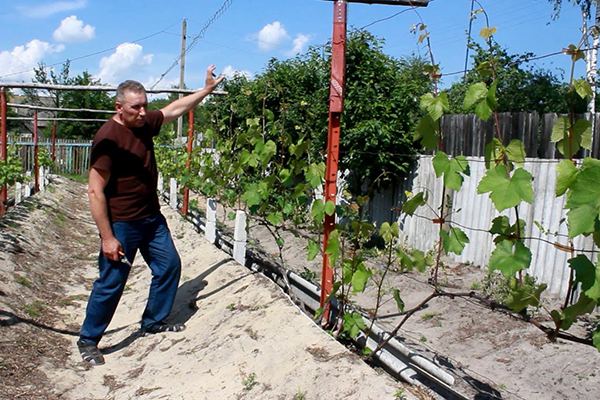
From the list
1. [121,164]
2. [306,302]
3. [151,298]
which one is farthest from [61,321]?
[306,302]

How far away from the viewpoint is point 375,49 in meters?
9.44

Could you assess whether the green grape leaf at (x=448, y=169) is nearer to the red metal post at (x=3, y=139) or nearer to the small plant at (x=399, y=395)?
the small plant at (x=399, y=395)

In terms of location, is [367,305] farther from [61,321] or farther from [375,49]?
[375,49]

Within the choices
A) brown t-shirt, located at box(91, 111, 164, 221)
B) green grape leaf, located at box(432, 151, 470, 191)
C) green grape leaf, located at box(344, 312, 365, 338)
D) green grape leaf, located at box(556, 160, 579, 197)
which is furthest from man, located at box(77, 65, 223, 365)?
green grape leaf, located at box(556, 160, 579, 197)

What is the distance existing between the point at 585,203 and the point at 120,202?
136 inches

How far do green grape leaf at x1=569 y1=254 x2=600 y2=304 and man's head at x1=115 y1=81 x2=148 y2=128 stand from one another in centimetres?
334

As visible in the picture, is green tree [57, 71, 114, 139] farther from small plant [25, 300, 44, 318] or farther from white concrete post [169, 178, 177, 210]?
small plant [25, 300, 44, 318]

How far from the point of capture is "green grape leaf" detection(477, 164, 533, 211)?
2.32 metres

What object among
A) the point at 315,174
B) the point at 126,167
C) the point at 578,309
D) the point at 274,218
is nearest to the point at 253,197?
the point at 274,218

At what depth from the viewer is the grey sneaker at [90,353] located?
451 cm

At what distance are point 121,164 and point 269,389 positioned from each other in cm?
209

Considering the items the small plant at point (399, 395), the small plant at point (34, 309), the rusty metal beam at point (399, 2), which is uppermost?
the rusty metal beam at point (399, 2)

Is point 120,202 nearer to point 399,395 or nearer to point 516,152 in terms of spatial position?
point 399,395

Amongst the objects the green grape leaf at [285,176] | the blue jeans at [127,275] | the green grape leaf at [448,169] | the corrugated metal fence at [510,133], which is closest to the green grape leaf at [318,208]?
the green grape leaf at [285,176]
